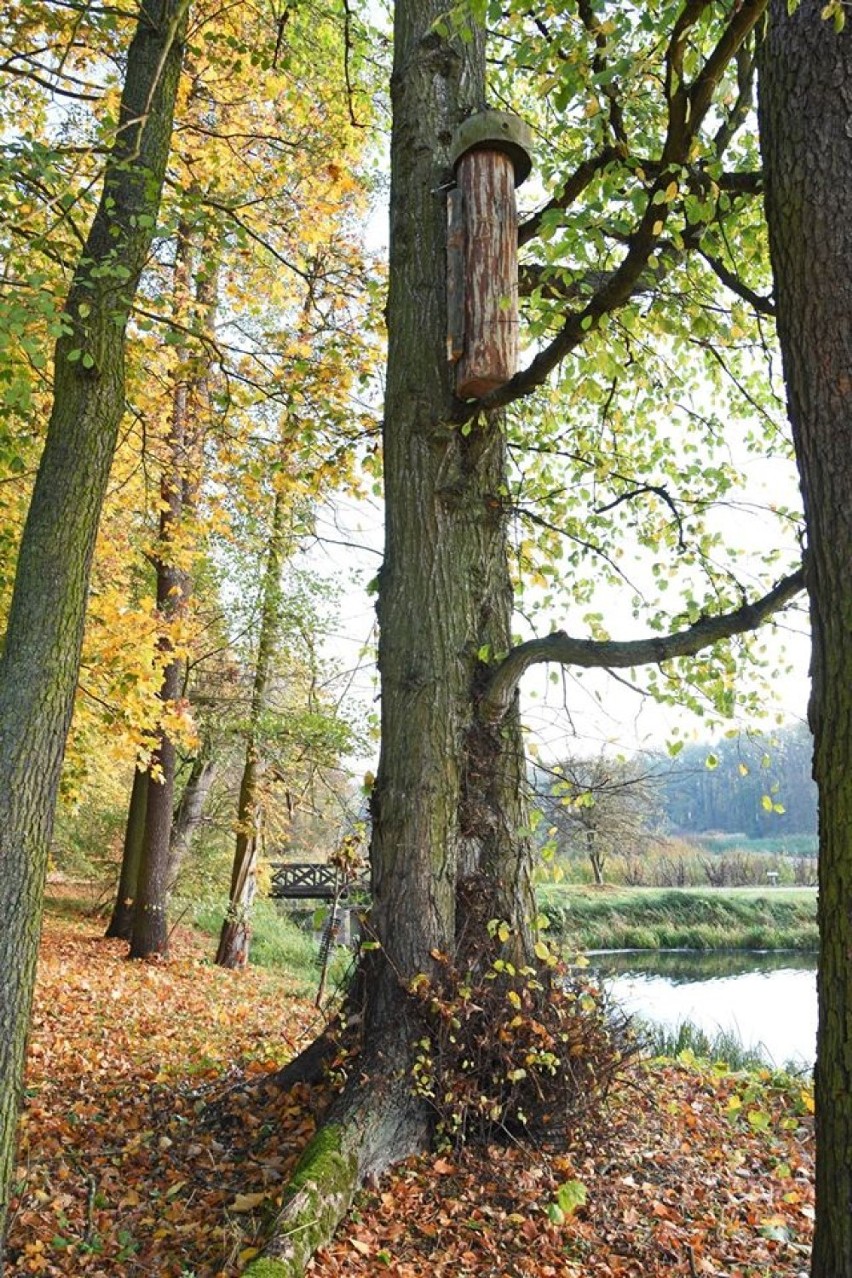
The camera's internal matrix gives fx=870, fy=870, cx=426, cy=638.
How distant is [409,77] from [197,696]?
28.5ft

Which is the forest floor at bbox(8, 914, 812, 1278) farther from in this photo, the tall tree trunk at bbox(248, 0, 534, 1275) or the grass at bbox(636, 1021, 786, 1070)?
the grass at bbox(636, 1021, 786, 1070)

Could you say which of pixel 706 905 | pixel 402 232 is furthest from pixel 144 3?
pixel 706 905

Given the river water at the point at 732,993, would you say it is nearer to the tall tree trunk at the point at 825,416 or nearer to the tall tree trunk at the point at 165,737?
the tall tree trunk at the point at 165,737

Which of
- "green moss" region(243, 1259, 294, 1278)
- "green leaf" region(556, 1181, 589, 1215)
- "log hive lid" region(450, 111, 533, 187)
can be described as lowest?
"green moss" region(243, 1259, 294, 1278)

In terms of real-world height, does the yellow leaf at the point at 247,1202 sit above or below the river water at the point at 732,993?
above

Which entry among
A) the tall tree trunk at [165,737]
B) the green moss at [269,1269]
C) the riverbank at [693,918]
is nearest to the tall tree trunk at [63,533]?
the green moss at [269,1269]

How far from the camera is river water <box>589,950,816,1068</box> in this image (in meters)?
10.0

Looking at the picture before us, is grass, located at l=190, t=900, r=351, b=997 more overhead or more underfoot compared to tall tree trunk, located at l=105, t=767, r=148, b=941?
more underfoot

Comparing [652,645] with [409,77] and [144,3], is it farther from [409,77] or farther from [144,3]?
[144,3]

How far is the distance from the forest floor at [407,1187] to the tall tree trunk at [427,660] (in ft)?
1.00

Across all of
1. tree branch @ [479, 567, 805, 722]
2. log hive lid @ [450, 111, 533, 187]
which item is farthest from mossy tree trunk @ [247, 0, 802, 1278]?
log hive lid @ [450, 111, 533, 187]

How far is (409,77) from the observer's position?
4.36 metres

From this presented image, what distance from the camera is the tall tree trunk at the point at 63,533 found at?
10.8 ft

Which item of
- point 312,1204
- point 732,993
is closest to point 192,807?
point 732,993
